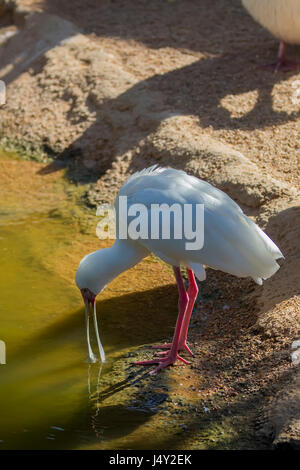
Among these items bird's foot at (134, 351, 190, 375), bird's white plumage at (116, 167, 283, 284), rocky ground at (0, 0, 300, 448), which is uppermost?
bird's white plumage at (116, 167, 283, 284)

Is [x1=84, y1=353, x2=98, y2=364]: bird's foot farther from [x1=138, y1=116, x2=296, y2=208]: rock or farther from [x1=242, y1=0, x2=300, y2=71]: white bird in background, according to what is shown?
[x1=242, y1=0, x2=300, y2=71]: white bird in background

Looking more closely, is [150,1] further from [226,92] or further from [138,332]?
[138,332]

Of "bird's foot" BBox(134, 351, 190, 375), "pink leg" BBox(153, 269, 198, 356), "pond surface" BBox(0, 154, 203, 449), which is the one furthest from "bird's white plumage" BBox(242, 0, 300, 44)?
"bird's foot" BBox(134, 351, 190, 375)

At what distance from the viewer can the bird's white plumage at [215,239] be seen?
379cm

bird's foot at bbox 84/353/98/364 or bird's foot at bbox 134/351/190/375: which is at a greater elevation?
bird's foot at bbox 84/353/98/364

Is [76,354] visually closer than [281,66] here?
Yes

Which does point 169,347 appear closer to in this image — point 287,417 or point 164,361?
point 164,361

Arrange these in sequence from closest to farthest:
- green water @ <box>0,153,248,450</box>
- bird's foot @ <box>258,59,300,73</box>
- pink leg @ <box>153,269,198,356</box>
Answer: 1. green water @ <box>0,153,248,450</box>
2. pink leg @ <box>153,269,198,356</box>
3. bird's foot @ <box>258,59,300,73</box>

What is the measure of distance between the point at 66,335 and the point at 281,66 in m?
3.97

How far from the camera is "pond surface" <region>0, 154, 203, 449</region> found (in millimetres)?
3498

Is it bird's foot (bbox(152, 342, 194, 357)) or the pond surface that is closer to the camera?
the pond surface

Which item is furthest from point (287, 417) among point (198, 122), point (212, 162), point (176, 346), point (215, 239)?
point (198, 122)

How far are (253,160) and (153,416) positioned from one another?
2638mm

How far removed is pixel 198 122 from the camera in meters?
6.26
